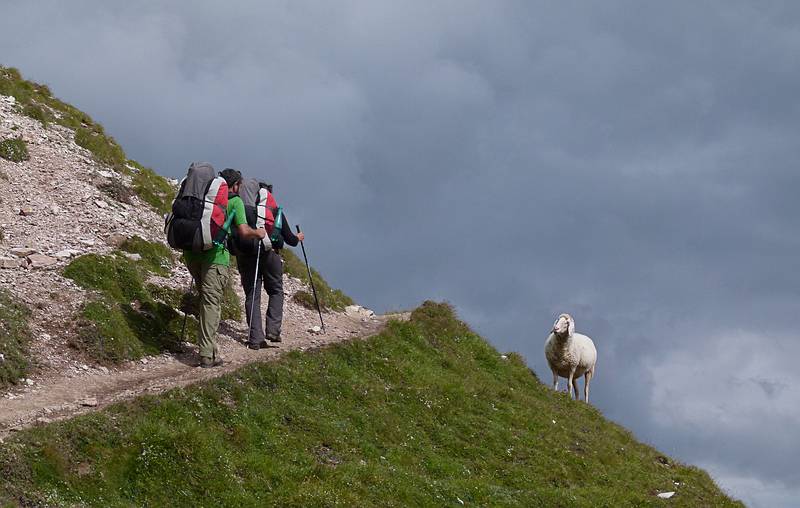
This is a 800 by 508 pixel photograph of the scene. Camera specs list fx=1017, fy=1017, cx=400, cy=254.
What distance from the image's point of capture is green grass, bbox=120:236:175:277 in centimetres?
2558

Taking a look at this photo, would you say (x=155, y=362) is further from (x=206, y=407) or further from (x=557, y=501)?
(x=557, y=501)

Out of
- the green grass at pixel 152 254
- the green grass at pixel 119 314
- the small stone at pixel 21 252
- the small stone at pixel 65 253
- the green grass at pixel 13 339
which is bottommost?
the green grass at pixel 13 339

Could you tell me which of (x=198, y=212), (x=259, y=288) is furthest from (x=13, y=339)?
(x=259, y=288)

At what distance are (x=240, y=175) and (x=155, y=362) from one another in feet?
13.9

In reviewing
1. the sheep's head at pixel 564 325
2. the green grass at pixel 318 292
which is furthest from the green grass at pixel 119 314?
the sheep's head at pixel 564 325

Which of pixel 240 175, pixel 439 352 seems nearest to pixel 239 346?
pixel 240 175

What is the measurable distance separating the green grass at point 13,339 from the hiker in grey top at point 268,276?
4.76 meters

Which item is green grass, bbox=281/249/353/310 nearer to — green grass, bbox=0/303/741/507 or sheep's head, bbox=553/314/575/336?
green grass, bbox=0/303/741/507

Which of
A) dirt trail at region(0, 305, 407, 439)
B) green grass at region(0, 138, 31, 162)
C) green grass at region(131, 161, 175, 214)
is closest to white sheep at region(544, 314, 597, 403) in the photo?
dirt trail at region(0, 305, 407, 439)

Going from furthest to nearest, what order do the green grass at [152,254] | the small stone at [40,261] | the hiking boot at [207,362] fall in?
the green grass at [152,254], the small stone at [40,261], the hiking boot at [207,362]

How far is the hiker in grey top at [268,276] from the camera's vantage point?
22703mm

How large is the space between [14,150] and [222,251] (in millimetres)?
12580

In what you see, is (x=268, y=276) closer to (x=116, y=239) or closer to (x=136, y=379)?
(x=136, y=379)

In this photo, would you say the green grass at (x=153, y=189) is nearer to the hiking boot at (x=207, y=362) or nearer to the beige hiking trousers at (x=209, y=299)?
the beige hiking trousers at (x=209, y=299)
